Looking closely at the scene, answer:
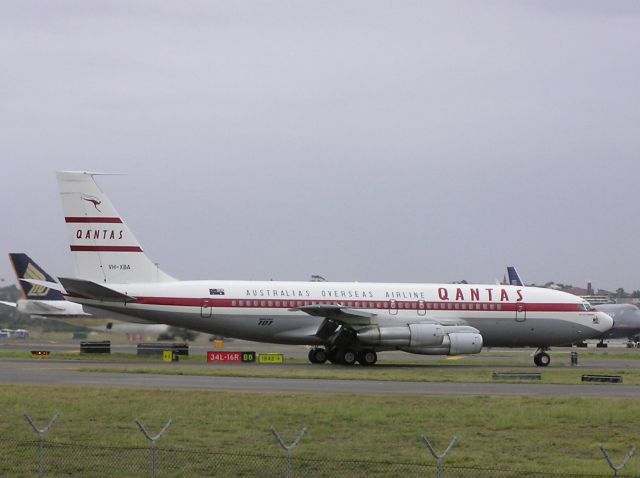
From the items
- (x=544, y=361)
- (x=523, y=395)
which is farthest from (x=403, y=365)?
(x=523, y=395)

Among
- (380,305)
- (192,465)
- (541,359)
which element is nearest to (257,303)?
(380,305)

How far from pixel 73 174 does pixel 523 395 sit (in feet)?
80.0

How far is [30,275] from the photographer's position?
238ft

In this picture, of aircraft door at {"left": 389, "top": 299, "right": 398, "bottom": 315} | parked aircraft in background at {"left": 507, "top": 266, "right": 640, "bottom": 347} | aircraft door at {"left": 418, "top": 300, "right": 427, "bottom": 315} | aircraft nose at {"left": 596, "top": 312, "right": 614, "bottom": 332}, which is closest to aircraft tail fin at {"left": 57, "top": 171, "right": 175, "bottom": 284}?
aircraft door at {"left": 389, "top": 299, "right": 398, "bottom": 315}

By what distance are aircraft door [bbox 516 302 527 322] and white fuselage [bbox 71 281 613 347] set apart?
3 centimetres

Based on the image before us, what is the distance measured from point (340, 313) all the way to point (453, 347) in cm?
542

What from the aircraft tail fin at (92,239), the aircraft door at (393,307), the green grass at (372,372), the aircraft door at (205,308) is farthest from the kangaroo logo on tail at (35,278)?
the aircraft door at (393,307)

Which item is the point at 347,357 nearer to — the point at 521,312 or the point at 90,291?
the point at 521,312

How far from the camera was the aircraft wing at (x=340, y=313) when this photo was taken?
43.9 m

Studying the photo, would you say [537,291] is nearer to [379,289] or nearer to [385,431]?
[379,289]

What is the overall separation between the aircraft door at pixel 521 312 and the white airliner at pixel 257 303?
2904 mm

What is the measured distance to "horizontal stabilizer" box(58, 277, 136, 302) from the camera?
4262 centimetres

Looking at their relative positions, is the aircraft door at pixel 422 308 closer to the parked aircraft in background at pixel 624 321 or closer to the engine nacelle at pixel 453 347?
the engine nacelle at pixel 453 347

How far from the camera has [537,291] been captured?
51.0 m
